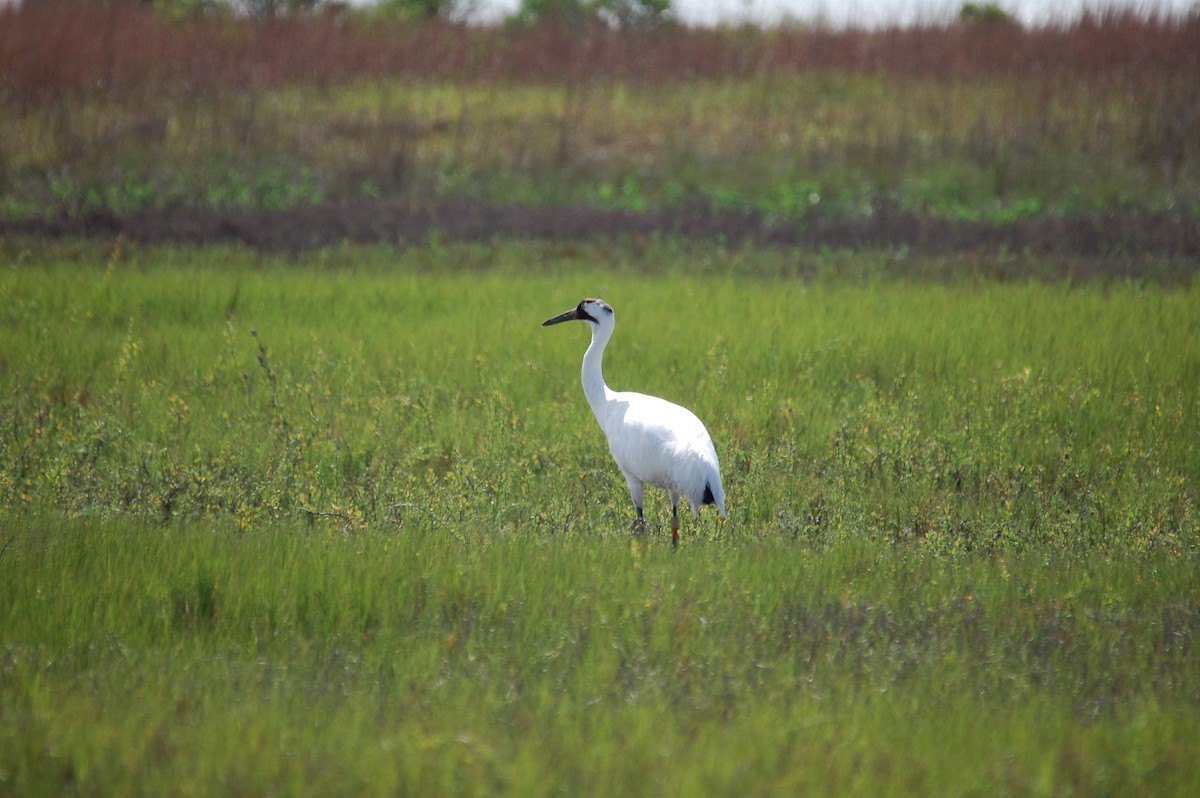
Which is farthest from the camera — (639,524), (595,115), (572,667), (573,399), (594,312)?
(595,115)

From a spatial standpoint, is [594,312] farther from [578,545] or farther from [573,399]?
[578,545]

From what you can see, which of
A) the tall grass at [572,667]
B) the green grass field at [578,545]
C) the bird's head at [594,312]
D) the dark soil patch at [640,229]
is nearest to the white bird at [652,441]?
the bird's head at [594,312]

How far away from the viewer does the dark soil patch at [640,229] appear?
484 inches

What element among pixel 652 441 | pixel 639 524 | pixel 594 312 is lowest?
pixel 639 524

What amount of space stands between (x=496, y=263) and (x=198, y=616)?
305 inches

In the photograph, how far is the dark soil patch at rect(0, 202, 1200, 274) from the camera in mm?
12297

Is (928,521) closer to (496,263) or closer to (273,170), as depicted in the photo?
(496,263)

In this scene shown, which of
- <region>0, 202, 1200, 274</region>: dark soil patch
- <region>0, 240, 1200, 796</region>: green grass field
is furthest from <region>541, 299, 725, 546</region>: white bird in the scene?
<region>0, 202, 1200, 274</region>: dark soil patch

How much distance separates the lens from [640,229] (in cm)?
1325

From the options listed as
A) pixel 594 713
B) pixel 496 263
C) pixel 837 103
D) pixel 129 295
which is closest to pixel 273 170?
pixel 496 263

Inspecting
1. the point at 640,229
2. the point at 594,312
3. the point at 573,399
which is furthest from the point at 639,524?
the point at 640,229

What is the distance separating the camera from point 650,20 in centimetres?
2512

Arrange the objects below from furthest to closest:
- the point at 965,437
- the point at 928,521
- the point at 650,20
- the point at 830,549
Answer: the point at 650,20 < the point at 965,437 < the point at 928,521 < the point at 830,549

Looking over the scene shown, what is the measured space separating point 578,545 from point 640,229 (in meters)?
8.63
